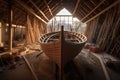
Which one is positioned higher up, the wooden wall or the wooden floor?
the wooden wall

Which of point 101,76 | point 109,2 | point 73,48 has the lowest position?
point 101,76

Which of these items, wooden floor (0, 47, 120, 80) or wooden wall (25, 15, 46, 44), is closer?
wooden floor (0, 47, 120, 80)

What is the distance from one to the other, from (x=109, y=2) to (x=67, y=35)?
11.5 feet

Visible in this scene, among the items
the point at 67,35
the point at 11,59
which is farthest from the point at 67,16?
the point at 11,59

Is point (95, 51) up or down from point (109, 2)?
down

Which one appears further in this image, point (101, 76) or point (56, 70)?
point (56, 70)

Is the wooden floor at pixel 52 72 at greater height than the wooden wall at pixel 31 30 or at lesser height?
lesser

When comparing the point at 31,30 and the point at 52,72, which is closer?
the point at 52,72

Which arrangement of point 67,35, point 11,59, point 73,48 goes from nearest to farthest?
1. point 73,48
2. point 11,59
3. point 67,35

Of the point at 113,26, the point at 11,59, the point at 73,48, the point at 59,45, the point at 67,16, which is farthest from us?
the point at 67,16

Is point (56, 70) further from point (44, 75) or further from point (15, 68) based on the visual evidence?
point (15, 68)

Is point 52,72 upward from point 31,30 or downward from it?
downward

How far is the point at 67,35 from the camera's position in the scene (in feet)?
27.2

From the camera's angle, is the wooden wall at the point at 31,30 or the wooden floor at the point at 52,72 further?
the wooden wall at the point at 31,30
